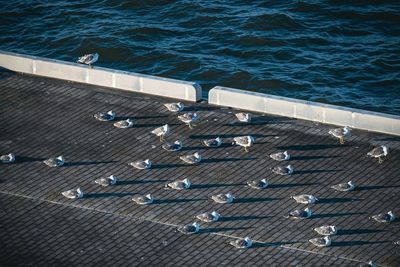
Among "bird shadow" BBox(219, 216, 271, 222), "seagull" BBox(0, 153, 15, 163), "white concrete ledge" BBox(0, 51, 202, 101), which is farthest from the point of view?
"white concrete ledge" BBox(0, 51, 202, 101)

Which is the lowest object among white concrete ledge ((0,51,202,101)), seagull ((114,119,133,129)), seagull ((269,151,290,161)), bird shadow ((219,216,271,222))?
bird shadow ((219,216,271,222))

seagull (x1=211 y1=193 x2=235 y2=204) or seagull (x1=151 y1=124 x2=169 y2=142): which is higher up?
seagull (x1=151 y1=124 x2=169 y2=142)

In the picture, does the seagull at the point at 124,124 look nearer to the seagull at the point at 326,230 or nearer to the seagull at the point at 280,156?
the seagull at the point at 280,156

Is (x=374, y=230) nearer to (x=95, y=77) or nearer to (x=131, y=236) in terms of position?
(x=131, y=236)

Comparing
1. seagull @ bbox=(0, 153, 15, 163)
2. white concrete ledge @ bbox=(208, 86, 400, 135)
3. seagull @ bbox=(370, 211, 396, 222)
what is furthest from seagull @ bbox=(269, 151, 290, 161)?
seagull @ bbox=(0, 153, 15, 163)

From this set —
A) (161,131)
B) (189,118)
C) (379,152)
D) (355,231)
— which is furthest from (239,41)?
(355,231)

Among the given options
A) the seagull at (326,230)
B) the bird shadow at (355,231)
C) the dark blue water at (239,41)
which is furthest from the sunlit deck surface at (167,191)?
the dark blue water at (239,41)

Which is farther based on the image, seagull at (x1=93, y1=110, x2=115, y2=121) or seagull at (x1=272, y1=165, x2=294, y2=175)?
seagull at (x1=93, y1=110, x2=115, y2=121)

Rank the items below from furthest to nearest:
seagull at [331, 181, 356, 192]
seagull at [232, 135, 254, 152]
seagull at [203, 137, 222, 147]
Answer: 1. seagull at [203, 137, 222, 147]
2. seagull at [232, 135, 254, 152]
3. seagull at [331, 181, 356, 192]

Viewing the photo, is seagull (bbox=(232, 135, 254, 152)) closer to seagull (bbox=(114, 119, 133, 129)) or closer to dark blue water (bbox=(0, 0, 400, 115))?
seagull (bbox=(114, 119, 133, 129))
